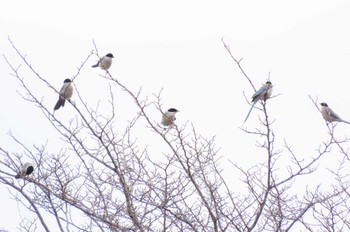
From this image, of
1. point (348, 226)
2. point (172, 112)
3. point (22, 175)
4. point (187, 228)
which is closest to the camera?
point (187, 228)

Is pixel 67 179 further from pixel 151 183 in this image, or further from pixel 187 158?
pixel 187 158

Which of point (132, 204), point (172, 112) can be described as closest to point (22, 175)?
point (132, 204)

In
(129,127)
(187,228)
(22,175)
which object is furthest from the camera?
(129,127)

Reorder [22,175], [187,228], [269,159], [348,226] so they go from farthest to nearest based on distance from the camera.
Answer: [348,226] → [22,175] → [187,228] → [269,159]

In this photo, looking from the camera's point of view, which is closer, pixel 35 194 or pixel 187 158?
pixel 187 158

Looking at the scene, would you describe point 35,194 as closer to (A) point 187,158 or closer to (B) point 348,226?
(A) point 187,158

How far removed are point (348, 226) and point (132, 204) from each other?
253 cm

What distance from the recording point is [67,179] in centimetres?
536

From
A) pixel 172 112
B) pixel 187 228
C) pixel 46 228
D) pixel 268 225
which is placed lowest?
pixel 46 228

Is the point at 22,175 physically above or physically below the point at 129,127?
below

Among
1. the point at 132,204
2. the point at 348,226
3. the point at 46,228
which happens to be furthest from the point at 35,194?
the point at 348,226

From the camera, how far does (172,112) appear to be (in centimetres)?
950

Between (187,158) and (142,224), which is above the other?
(187,158)

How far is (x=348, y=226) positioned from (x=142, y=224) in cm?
248
